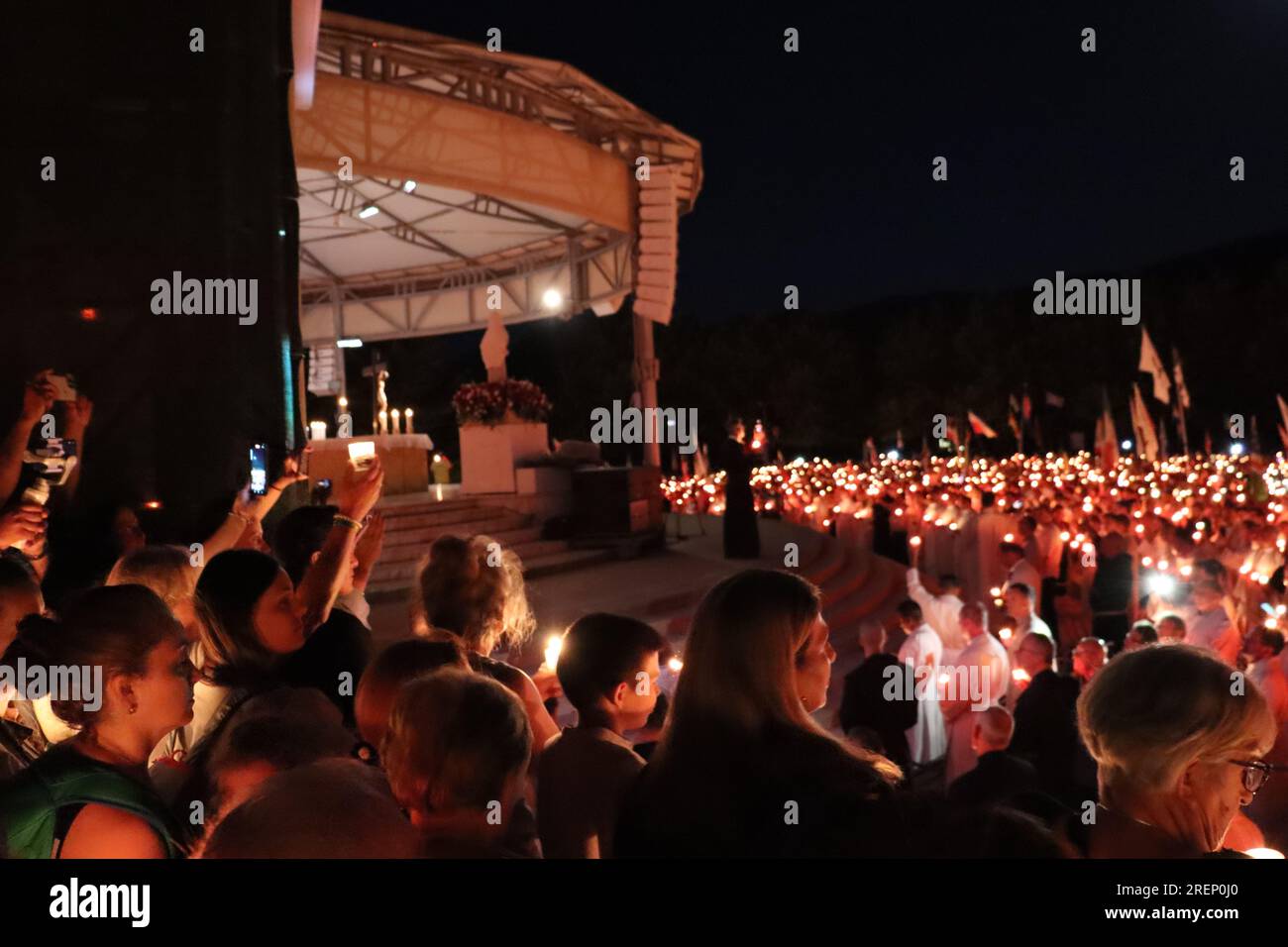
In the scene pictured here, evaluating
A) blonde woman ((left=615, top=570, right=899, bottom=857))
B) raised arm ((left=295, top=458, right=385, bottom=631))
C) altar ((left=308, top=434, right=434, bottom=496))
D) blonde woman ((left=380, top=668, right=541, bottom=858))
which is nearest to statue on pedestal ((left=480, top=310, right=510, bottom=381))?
altar ((left=308, top=434, right=434, bottom=496))

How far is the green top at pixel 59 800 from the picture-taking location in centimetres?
182

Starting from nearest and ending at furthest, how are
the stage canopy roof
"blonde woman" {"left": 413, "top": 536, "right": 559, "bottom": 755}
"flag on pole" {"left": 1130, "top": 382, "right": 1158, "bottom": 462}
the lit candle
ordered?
"blonde woman" {"left": 413, "top": 536, "right": 559, "bottom": 755} < the lit candle < the stage canopy roof < "flag on pole" {"left": 1130, "top": 382, "right": 1158, "bottom": 462}

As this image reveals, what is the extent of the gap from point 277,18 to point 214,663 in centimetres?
472

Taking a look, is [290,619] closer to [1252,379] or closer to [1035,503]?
[1035,503]

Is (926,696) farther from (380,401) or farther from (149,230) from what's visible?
(380,401)

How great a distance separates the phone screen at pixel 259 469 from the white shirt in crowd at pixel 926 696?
3.86 metres

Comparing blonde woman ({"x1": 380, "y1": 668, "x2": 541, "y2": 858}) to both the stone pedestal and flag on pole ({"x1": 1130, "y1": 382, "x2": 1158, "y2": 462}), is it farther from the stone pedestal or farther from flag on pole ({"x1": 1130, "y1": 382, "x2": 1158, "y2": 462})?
flag on pole ({"x1": 1130, "y1": 382, "x2": 1158, "y2": 462})

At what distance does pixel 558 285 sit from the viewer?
20.9m

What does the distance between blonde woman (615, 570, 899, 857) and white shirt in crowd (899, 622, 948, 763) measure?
5.05 metres

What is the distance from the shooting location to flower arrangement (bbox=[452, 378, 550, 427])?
44.4 feet

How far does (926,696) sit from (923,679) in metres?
0.43

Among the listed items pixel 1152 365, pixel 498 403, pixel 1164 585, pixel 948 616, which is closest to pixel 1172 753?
pixel 948 616

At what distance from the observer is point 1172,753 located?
184 centimetres
